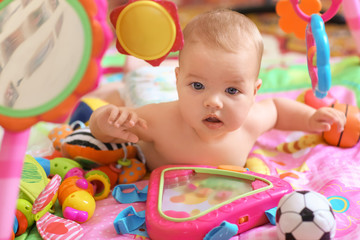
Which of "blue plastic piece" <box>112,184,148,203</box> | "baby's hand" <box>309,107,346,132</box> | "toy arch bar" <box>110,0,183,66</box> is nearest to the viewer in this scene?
"toy arch bar" <box>110,0,183,66</box>

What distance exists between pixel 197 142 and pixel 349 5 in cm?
40

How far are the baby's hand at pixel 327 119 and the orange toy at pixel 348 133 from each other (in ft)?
0.15

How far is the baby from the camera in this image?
79cm

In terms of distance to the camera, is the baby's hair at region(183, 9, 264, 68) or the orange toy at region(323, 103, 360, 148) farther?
the orange toy at region(323, 103, 360, 148)

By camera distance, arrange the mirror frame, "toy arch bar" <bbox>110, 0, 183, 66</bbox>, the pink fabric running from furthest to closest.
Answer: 1. the pink fabric
2. "toy arch bar" <bbox>110, 0, 183, 66</bbox>
3. the mirror frame

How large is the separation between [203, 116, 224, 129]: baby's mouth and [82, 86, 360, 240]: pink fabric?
0.21m

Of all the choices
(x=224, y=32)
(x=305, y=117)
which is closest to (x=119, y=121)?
(x=224, y=32)

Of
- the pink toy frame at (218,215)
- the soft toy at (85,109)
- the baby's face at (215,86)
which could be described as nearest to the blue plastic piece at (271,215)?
the pink toy frame at (218,215)

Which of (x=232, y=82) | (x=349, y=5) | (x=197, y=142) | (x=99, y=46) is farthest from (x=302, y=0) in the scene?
(x=99, y=46)

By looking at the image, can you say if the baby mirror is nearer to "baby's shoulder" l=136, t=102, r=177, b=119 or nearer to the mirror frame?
the mirror frame

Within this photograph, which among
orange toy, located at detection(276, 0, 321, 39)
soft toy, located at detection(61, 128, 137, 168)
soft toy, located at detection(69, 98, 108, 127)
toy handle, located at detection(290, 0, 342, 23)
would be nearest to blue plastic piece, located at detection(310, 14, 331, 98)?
toy handle, located at detection(290, 0, 342, 23)

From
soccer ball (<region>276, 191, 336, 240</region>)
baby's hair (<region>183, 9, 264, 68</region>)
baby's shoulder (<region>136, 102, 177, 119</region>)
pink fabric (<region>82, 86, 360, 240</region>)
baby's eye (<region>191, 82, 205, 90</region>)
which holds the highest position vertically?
baby's hair (<region>183, 9, 264, 68</region>)

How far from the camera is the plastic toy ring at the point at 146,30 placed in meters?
0.64

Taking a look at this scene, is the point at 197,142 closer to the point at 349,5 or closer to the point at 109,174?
the point at 109,174
